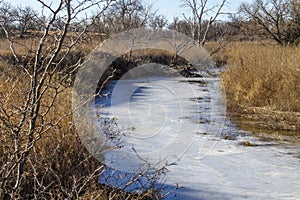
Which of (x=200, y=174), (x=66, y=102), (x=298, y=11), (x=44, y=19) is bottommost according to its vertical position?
(x=200, y=174)

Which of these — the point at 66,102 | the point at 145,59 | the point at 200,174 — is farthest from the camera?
the point at 145,59

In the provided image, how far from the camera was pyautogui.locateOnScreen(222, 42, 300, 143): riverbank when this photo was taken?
246 inches

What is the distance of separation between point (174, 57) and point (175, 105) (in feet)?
24.2

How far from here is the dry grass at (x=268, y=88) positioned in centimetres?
668

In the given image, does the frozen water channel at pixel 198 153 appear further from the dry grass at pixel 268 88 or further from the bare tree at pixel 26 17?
the bare tree at pixel 26 17

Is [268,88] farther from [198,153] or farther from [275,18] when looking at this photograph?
[275,18]

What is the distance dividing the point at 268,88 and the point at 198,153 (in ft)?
12.3

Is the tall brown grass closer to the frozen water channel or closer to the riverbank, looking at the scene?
the riverbank

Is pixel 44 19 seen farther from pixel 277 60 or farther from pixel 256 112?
pixel 277 60

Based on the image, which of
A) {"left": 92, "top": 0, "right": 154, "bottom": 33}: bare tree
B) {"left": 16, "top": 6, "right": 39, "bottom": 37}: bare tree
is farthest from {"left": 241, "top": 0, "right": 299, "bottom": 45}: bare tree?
{"left": 16, "top": 6, "right": 39, "bottom": 37}: bare tree

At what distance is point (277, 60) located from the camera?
7738 millimetres

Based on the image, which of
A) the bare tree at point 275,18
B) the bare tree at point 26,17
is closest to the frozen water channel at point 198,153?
the bare tree at point 26,17

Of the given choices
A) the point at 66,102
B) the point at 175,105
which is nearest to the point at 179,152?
the point at 66,102

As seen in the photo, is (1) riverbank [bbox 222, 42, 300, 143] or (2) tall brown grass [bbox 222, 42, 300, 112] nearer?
(1) riverbank [bbox 222, 42, 300, 143]
